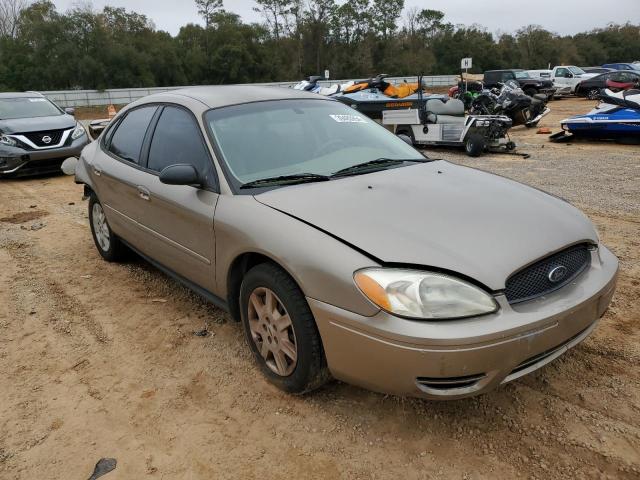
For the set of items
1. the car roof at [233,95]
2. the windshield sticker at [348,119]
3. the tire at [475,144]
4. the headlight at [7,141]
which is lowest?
the tire at [475,144]

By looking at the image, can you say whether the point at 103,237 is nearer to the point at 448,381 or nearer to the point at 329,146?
the point at 329,146

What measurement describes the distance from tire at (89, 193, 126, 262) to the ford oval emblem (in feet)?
11.8

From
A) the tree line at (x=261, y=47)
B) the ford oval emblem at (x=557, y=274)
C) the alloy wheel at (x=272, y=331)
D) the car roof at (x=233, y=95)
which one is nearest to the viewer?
the ford oval emblem at (x=557, y=274)

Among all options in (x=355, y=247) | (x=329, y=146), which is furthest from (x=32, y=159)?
(x=355, y=247)

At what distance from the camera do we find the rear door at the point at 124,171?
3707mm

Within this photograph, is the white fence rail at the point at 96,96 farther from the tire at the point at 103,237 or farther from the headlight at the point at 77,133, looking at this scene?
the tire at the point at 103,237

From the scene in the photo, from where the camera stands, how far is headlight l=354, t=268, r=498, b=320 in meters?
2.00

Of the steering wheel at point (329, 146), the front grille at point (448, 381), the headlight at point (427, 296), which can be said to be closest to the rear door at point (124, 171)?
the steering wheel at point (329, 146)

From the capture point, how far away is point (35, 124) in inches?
355

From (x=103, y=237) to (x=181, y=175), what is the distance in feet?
7.54

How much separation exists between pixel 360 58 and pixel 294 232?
190 ft

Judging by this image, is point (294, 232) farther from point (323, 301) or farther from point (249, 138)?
point (249, 138)

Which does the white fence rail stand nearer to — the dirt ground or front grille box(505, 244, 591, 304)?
the dirt ground

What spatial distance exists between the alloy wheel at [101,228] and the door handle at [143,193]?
1.14 metres
